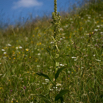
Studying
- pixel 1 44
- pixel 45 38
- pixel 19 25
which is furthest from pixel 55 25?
pixel 19 25

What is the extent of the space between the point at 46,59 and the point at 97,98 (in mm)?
1896

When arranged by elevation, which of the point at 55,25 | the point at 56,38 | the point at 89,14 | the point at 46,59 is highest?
the point at 89,14

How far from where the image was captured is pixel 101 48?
11.8ft

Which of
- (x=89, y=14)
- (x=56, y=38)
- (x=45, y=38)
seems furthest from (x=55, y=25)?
(x=89, y=14)

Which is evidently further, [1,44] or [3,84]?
[1,44]

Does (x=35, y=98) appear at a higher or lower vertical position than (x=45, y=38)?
lower

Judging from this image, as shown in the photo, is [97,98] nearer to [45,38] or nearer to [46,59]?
[46,59]

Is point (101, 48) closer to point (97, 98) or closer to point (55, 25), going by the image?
point (97, 98)

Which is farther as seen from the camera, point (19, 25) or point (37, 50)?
point (19, 25)

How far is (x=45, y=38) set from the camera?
17.8ft

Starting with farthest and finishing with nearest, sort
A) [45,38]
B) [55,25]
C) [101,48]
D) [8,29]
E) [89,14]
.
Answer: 1. [8,29]
2. [89,14]
3. [45,38]
4. [101,48]
5. [55,25]

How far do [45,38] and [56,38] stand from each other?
3.98 metres

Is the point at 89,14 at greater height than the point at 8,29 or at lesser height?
greater

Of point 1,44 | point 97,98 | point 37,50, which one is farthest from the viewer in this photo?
point 1,44
